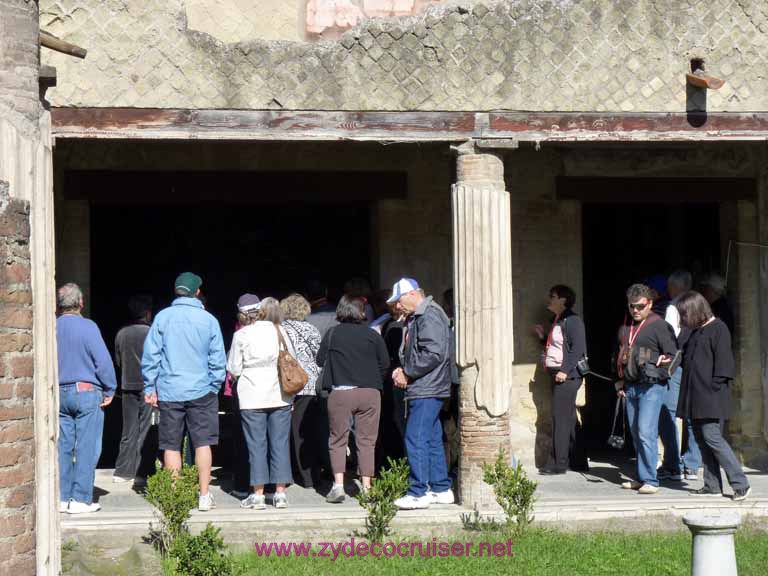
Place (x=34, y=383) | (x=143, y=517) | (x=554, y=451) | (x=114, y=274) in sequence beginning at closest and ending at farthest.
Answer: (x=34, y=383), (x=143, y=517), (x=554, y=451), (x=114, y=274)

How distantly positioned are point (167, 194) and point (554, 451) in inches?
164

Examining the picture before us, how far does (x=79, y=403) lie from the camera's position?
9.64m

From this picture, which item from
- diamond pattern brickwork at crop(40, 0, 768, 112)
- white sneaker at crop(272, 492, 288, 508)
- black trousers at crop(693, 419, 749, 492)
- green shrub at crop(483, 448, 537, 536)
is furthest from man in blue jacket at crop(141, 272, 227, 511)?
black trousers at crop(693, 419, 749, 492)

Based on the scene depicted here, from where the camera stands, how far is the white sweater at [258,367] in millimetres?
9828

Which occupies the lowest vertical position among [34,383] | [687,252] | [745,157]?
[34,383]

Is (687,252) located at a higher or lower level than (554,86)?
lower

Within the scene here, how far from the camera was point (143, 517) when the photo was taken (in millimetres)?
9508

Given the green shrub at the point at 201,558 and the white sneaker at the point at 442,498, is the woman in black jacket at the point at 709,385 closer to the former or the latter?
the white sneaker at the point at 442,498

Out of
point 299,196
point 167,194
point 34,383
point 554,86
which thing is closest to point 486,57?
point 554,86

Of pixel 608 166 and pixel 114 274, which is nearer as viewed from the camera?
pixel 608 166

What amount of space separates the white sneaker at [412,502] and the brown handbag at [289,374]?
1132 mm

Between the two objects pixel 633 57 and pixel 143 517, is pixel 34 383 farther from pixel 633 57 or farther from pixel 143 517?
pixel 633 57

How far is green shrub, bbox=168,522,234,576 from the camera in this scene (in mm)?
7352

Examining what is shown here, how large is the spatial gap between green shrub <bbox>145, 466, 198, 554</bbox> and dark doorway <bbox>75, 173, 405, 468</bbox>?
3474mm
